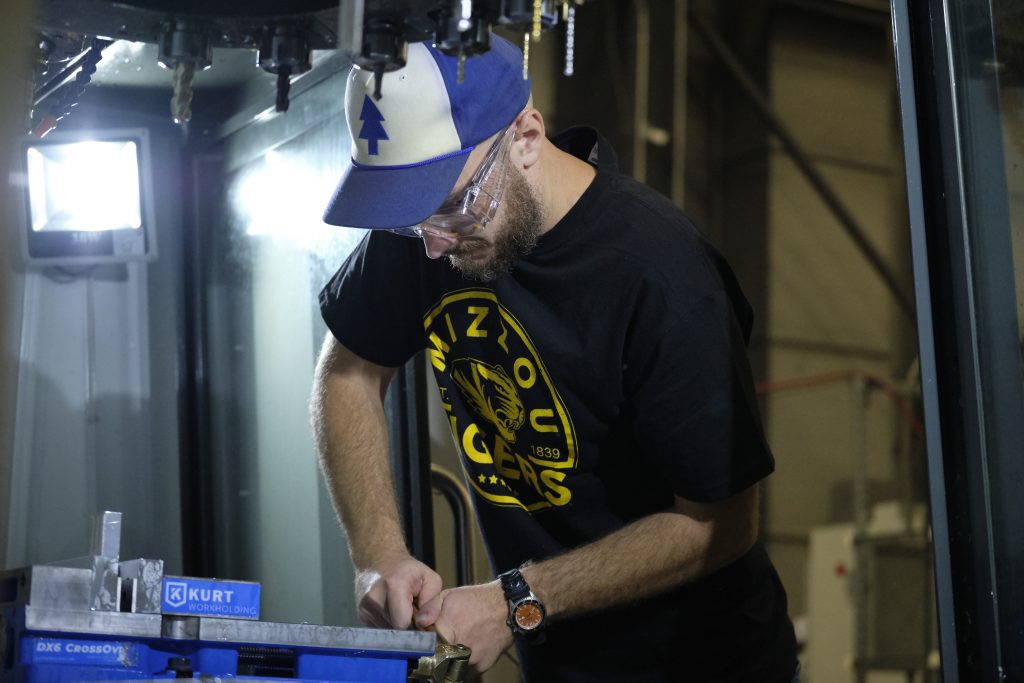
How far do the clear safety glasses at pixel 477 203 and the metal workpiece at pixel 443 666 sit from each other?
550mm

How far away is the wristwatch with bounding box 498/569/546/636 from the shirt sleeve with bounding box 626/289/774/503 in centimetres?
21

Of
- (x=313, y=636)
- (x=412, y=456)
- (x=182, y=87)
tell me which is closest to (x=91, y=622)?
(x=313, y=636)

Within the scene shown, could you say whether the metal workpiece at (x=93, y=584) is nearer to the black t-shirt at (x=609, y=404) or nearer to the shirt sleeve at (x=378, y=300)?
the black t-shirt at (x=609, y=404)

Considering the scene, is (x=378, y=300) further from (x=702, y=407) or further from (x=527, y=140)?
(x=702, y=407)

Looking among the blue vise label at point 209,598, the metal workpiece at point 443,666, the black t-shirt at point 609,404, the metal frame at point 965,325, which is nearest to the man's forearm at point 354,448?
the black t-shirt at point 609,404

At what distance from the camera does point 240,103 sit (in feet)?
6.95

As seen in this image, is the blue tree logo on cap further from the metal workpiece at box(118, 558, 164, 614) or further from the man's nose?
the metal workpiece at box(118, 558, 164, 614)

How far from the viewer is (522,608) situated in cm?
143

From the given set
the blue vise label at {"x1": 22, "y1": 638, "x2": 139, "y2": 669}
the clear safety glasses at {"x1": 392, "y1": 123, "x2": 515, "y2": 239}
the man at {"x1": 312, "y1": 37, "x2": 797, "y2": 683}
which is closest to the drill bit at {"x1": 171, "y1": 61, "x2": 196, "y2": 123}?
the man at {"x1": 312, "y1": 37, "x2": 797, "y2": 683}

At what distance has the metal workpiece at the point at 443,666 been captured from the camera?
40.3 inches

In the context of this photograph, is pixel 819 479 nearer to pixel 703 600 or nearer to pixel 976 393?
pixel 703 600

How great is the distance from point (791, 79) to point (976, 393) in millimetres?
3833

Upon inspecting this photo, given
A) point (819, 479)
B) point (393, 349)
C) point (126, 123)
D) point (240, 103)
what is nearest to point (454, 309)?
point (393, 349)

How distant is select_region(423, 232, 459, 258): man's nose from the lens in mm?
1475
